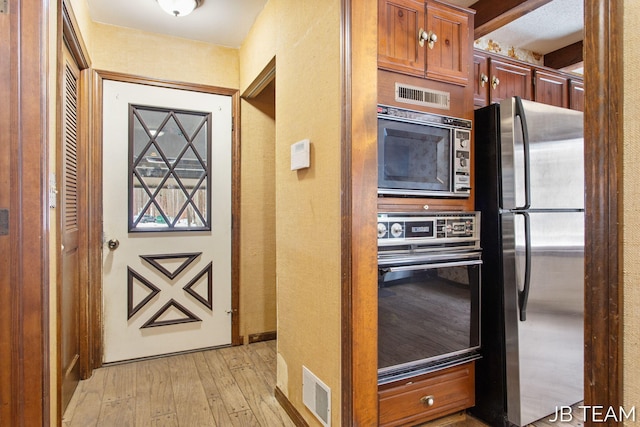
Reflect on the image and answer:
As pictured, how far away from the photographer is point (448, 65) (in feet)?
6.22

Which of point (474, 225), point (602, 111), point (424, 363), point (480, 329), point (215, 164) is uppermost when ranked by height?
point (215, 164)

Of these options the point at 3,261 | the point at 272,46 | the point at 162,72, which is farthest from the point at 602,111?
the point at 162,72

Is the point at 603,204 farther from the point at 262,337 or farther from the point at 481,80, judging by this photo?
the point at 262,337

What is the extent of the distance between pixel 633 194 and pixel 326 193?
44.7 inches

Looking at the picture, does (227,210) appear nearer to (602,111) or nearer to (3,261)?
(3,261)

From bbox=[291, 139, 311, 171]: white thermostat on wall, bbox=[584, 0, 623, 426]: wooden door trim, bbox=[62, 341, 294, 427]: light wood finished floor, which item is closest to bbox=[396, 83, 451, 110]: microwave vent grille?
bbox=[291, 139, 311, 171]: white thermostat on wall

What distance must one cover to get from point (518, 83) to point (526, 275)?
5.69 feet

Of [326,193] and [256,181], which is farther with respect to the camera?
[256,181]

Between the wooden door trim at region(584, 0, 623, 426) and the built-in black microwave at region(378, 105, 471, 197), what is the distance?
1003 millimetres

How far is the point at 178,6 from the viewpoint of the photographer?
2258 millimetres

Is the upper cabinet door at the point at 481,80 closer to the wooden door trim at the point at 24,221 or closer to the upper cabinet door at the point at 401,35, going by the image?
the upper cabinet door at the point at 401,35

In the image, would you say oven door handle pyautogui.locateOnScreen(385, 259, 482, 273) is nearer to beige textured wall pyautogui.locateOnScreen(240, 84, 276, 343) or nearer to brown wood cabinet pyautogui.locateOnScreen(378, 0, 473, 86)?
brown wood cabinet pyautogui.locateOnScreen(378, 0, 473, 86)

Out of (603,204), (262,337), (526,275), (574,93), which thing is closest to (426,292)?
(526,275)

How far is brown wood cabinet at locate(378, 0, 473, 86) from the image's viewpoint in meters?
1.71
